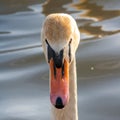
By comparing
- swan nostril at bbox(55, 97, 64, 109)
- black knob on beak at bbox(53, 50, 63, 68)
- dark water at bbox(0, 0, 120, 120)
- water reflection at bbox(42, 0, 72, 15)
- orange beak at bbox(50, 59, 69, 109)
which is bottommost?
swan nostril at bbox(55, 97, 64, 109)

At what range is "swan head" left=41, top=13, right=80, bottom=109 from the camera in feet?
13.7

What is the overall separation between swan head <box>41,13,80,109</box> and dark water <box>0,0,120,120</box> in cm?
211

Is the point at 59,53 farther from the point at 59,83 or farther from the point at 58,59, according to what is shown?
the point at 59,83

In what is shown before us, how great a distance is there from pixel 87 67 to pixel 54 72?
11.0ft

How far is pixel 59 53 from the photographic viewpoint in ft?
13.8

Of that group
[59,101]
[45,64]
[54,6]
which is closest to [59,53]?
[59,101]

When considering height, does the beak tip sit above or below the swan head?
below

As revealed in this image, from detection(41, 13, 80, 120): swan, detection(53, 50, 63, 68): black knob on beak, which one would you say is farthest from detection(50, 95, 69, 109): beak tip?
detection(53, 50, 63, 68): black knob on beak

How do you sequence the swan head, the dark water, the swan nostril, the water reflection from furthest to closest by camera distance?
1. the water reflection
2. the dark water
3. the swan head
4. the swan nostril

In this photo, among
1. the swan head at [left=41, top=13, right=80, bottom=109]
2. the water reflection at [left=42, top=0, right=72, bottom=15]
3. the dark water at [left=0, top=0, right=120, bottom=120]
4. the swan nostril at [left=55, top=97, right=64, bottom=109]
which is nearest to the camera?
the swan nostril at [left=55, top=97, right=64, bottom=109]

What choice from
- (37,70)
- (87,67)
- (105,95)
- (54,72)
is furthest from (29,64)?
(54,72)

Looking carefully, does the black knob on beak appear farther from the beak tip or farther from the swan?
the beak tip

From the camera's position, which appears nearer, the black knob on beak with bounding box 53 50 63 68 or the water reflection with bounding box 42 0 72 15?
the black knob on beak with bounding box 53 50 63 68

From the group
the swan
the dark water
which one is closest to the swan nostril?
the swan
